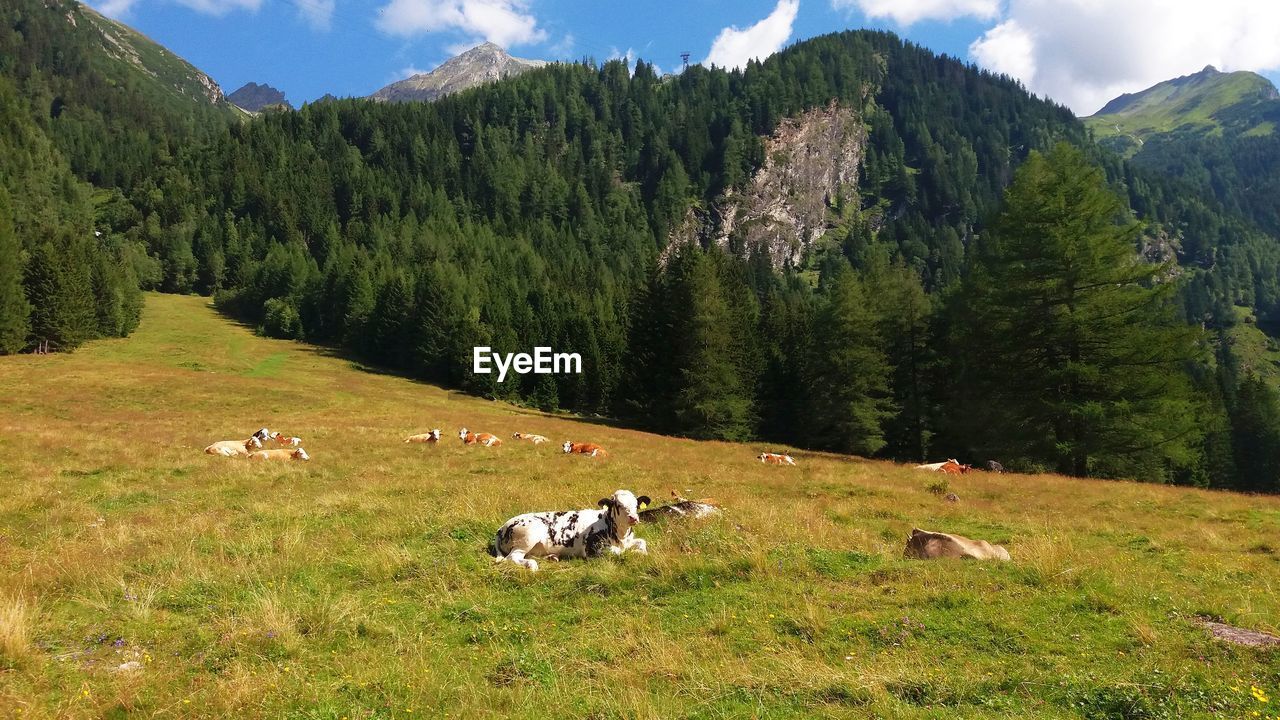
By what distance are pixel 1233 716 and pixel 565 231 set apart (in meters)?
197

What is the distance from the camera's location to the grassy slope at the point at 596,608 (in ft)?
16.3

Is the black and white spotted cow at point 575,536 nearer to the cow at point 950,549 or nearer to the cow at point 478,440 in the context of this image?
the cow at point 950,549

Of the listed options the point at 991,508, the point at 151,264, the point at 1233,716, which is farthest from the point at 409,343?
the point at 1233,716

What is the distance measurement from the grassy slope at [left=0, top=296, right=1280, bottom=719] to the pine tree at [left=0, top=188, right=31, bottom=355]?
62045mm

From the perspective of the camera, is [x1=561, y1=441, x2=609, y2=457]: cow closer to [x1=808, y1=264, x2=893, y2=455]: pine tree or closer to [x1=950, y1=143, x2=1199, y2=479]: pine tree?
[x1=950, y1=143, x2=1199, y2=479]: pine tree

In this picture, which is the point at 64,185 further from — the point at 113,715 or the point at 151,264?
the point at 113,715

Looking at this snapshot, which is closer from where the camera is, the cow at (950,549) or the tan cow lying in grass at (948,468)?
the cow at (950,549)

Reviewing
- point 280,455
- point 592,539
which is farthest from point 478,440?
point 592,539

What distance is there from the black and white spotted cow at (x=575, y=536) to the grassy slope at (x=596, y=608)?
1.98ft

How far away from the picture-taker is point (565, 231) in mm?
194500

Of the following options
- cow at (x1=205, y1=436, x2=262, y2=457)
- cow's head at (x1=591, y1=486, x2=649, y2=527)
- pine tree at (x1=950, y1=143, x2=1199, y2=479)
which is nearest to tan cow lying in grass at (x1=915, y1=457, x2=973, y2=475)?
pine tree at (x1=950, y1=143, x2=1199, y2=479)

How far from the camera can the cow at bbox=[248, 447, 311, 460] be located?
68.9 feet

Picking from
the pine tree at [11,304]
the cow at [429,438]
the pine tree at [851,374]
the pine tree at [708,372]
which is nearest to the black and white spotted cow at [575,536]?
the cow at [429,438]
